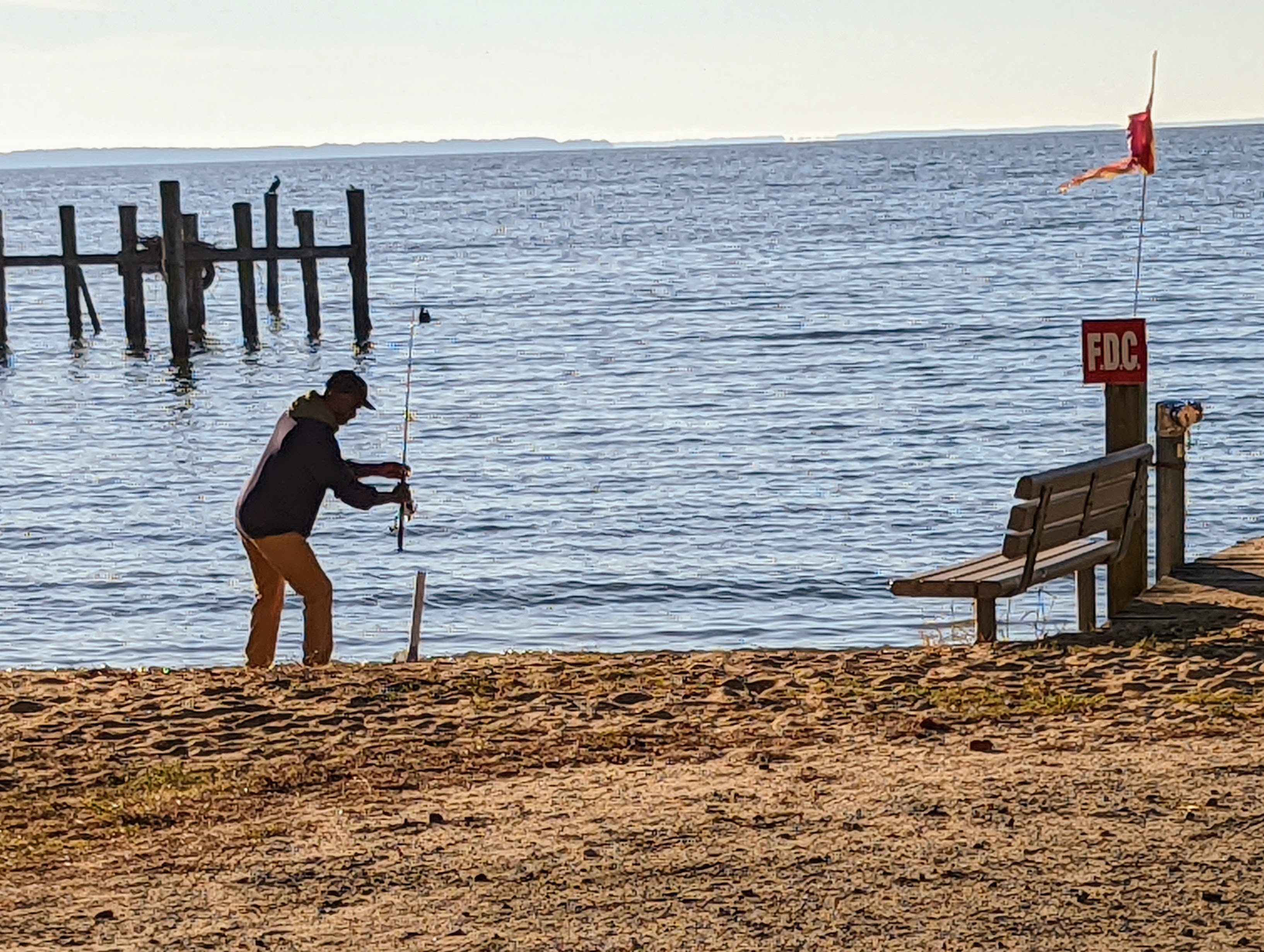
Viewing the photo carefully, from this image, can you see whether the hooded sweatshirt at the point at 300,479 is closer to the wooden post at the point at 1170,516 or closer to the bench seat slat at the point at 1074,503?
the bench seat slat at the point at 1074,503

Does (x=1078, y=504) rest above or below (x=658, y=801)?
above

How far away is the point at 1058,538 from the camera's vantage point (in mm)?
9125

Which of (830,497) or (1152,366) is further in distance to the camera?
(1152,366)

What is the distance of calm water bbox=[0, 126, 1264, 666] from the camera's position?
13844 mm

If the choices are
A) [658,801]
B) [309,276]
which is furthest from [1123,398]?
[309,276]

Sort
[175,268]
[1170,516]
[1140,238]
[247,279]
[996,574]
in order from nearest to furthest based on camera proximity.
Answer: [996,574]
[1140,238]
[1170,516]
[175,268]
[247,279]

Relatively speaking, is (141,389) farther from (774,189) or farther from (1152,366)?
(774,189)

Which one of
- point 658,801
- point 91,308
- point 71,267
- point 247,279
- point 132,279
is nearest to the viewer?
point 658,801

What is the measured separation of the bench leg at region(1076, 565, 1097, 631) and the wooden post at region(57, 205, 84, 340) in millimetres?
21101

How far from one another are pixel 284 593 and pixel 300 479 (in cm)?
75

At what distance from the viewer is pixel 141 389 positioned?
2970 centimetres

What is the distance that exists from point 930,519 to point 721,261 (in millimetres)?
40114

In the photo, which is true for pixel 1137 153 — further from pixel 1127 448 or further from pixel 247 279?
pixel 247 279

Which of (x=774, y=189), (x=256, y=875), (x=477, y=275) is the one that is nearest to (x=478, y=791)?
(x=256, y=875)
